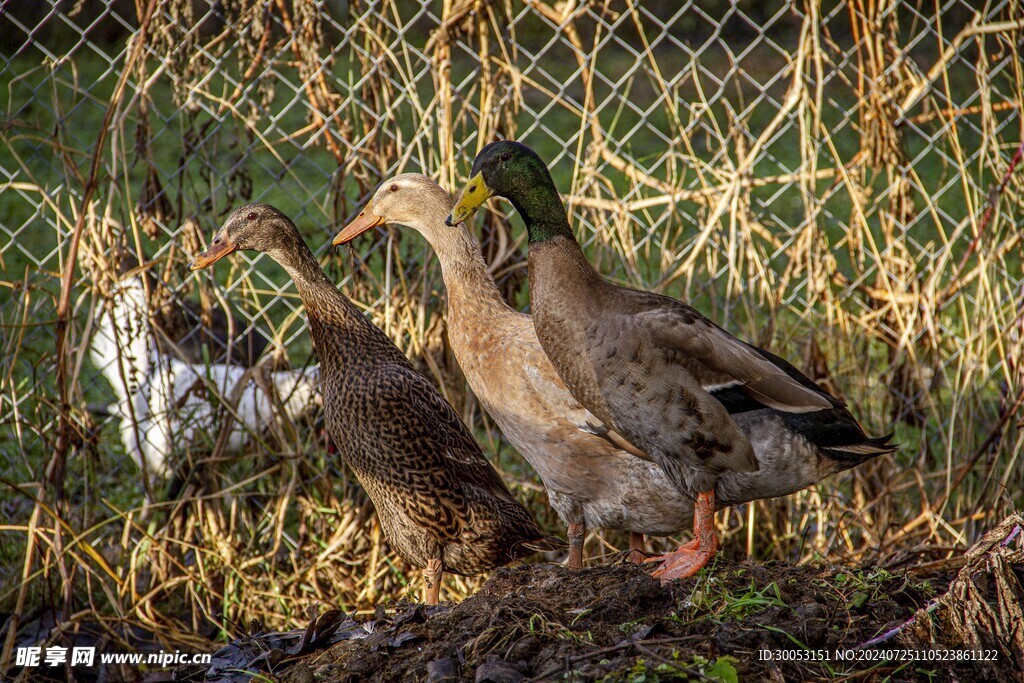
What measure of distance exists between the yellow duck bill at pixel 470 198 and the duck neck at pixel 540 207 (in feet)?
0.26

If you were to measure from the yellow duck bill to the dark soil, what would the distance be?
1.12m

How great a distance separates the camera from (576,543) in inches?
138

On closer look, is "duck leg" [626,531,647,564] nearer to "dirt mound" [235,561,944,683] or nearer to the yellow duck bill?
"dirt mound" [235,561,944,683]

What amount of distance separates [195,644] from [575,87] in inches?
380

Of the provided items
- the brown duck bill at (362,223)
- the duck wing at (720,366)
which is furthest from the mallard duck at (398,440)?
the duck wing at (720,366)

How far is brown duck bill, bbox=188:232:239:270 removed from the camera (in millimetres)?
3531

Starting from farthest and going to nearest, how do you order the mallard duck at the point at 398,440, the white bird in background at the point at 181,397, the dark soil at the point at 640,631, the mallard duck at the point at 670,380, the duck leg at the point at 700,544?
the white bird in background at the point at 181,397 → the mallard duck at the point at 398,440 → the duck leg at the point at 700,544 → the mallard duck at the point at 670,380 → the dark soil at the point at 640,631

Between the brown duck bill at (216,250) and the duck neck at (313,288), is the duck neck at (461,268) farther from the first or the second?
the brown duck bill at (216,250)

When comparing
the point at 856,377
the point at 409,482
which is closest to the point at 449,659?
the point at 409,482

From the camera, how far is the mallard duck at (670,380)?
2873 millimetres

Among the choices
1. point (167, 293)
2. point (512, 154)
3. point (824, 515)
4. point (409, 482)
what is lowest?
point (824, 515)

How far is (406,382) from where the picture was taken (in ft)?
11.5

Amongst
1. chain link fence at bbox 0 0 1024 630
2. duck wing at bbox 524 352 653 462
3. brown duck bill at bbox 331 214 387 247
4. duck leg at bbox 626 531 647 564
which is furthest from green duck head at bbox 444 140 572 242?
duck leg at bbox 626 531 647 564

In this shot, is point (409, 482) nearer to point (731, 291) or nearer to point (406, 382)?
point (406, 382)
